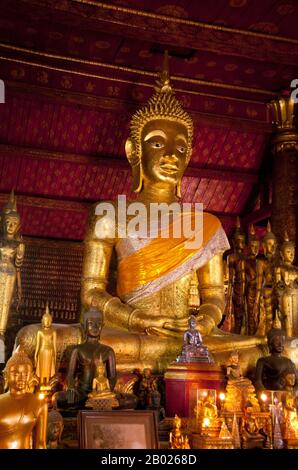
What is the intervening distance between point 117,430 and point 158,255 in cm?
217

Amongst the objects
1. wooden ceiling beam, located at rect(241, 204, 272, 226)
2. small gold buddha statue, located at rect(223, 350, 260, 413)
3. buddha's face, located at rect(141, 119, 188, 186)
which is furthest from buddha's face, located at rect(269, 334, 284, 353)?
wooden ceiling beam, located at rect(241, 204, 272, 226)

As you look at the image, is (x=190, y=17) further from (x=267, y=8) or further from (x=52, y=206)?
(x=52, y=206)

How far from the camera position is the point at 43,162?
21.6ft

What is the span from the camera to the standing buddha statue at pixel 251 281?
18.0 ft

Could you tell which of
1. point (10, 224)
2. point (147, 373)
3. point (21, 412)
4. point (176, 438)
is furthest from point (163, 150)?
point (21, 412)

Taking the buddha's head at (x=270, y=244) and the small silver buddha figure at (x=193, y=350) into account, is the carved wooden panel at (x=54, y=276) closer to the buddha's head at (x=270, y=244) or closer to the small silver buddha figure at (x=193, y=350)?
the buddha's head at (x=270, y=244)

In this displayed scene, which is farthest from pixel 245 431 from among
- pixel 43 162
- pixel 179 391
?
pixel 43 162

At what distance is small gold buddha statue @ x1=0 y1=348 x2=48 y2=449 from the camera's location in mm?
2438

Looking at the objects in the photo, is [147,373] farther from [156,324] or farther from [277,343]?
[277,343]

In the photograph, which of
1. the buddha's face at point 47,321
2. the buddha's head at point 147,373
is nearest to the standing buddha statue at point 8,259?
the buddha's face at point 47,321

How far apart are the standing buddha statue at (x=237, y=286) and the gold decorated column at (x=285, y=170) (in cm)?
39

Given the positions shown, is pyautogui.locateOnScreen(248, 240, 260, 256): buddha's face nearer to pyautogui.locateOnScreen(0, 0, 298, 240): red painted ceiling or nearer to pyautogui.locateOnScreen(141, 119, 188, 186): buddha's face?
pyautogui.locateOnScreen(141, 119, 188, 186): buddha's face

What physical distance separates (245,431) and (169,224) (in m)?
1.92

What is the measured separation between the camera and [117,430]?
8.73ft
